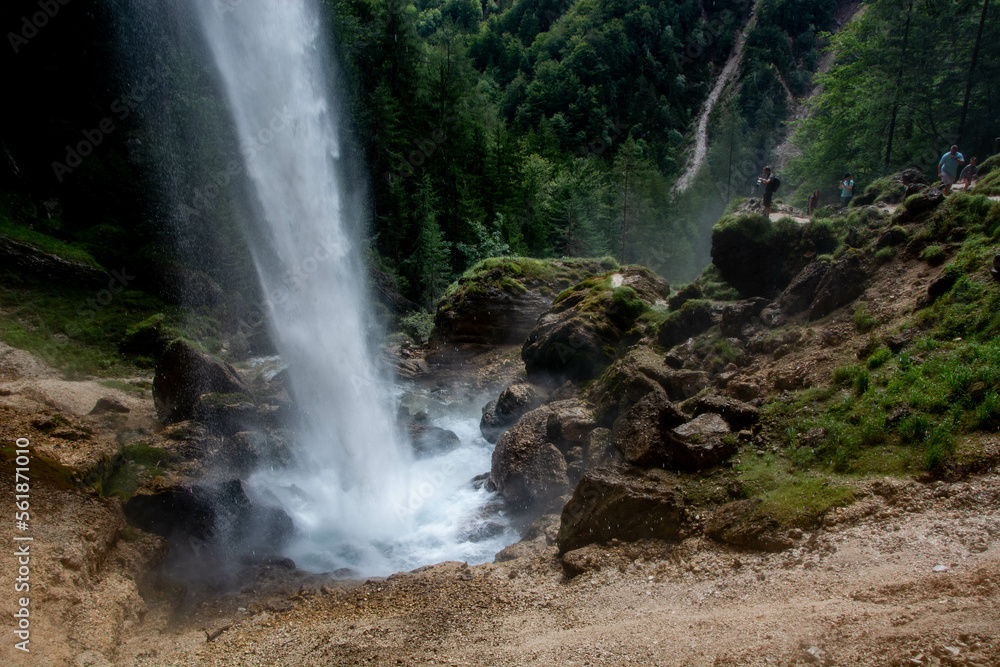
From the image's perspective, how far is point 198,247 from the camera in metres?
25.2

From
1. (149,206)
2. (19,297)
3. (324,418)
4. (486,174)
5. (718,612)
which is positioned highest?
(486,174)

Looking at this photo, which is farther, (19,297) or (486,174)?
(486,174)

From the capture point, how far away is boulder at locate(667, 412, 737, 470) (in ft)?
28.3

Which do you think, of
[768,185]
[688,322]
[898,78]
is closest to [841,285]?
[688,322]

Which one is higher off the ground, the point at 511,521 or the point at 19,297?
the point at 19,297

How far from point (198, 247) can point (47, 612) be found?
21.8 m

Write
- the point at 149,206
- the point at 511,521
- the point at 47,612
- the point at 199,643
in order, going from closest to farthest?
the point at 47,612, the point at 199,643, the point at 511,521, the point at 149,206

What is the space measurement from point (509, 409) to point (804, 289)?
351 inches

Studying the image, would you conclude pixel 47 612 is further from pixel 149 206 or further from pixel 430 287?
pixel 430 287

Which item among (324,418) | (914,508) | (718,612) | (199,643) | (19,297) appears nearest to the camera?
(718,612)

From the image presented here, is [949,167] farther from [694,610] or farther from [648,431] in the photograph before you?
[694,610]

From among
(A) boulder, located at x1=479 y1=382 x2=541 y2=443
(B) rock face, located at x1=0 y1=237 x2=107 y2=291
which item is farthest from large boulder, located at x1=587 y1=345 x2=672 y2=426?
(B) rock face, located at x1=0 y1=237 x2=107 y2=291

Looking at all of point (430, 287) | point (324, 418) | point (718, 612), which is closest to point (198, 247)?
point (430, 287)

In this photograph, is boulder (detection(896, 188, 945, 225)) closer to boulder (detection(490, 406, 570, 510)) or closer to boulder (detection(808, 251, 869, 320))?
boulder (detection(808, 251, 869, 320))
